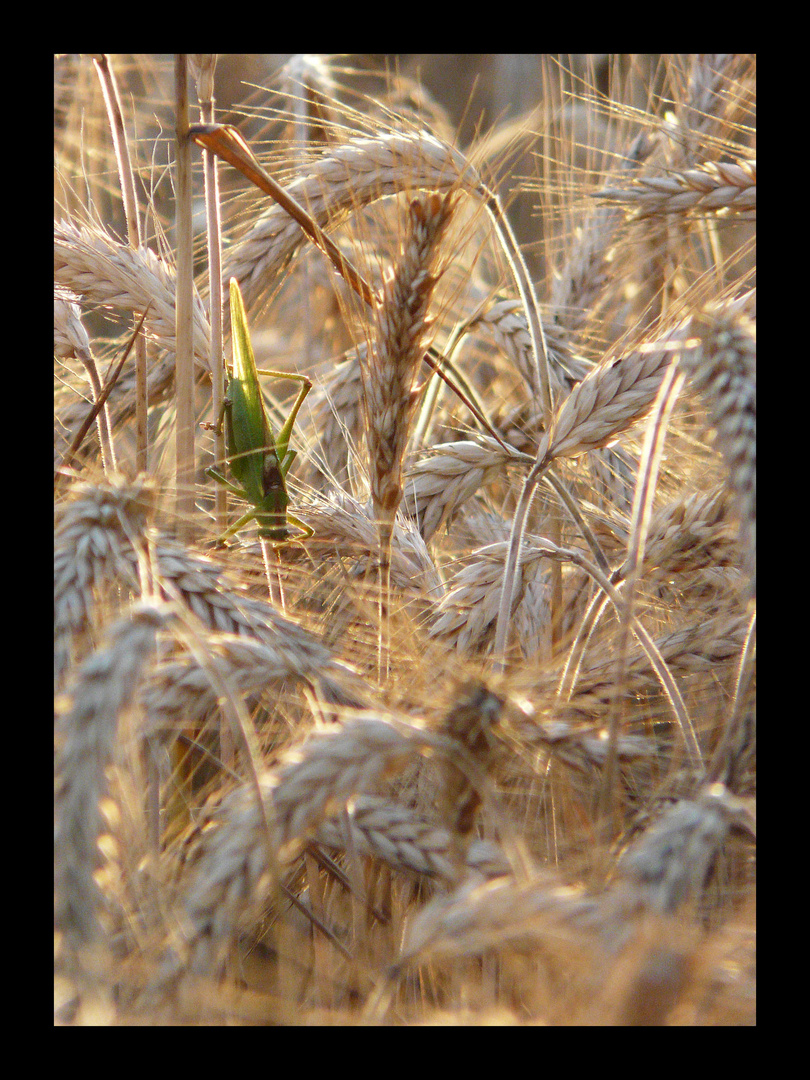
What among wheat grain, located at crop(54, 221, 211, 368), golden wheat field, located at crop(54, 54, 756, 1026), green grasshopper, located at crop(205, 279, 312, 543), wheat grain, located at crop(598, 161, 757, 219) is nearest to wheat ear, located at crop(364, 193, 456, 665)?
golden wheat field, located at crop(54, 54, 756, 1026)

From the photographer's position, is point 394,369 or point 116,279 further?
point 116,279

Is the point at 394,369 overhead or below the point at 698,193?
below

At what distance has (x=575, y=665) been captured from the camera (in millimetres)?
1125

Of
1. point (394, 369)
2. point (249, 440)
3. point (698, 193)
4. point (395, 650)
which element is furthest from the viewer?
Answer: point (698, 193)

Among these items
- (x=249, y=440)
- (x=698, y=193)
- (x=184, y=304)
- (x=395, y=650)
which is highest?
(x=698, y=193)

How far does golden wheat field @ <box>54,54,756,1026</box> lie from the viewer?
2.19ft

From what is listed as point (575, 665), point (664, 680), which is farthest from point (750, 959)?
point (575, 665)

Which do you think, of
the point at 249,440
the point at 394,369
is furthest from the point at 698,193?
the point at 249,440

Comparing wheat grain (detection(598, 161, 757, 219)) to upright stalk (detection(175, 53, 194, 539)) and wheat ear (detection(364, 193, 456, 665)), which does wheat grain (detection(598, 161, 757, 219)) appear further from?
upright stalk (detection(175, 53, 194, 539))

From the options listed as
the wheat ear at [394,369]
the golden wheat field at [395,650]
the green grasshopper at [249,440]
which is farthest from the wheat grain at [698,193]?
the green grasshopper at [249,440]

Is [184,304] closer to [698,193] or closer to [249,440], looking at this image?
[249,440]

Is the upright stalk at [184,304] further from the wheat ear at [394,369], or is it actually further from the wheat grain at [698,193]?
the wheat grain at [698,193]

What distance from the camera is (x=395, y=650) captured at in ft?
3.26

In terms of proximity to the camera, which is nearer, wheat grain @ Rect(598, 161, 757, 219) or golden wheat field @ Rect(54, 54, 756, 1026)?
golden wheat field @ Rect(54, 54, 756, 1026)
